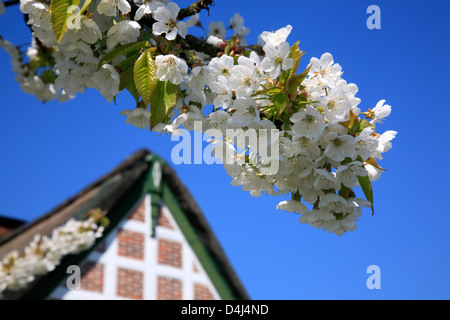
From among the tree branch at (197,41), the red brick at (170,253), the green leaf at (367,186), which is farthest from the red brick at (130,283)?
the green leaf at (367,186)

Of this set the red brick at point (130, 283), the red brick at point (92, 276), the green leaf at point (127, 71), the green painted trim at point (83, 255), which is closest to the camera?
the green leaf at point (127, 71)

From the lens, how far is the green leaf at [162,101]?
4.95 feet

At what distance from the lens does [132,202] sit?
7.01 m

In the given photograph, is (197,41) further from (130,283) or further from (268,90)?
(130,283)

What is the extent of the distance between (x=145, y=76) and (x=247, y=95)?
0.31m

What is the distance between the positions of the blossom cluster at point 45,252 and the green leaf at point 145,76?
182 inches

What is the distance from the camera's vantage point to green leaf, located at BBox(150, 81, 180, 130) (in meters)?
1.51

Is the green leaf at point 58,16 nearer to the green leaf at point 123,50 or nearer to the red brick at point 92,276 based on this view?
the green leaf at point 123,50

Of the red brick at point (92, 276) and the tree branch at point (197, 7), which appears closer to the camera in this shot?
the tree branch at point (197, 7)

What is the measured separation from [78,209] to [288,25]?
5.45 m

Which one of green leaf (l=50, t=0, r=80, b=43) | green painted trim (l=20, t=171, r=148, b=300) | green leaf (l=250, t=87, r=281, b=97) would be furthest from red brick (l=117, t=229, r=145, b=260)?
green leaf (l=250, t=87, r=281, b=97)

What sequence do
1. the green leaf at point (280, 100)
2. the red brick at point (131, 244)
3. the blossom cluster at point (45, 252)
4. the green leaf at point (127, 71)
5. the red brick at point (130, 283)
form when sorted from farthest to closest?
the red brick at point (131, 244) → the red brick at point (130, 283) → the blossom cluster at point (45, 252) → the green leaf at point (127, 71) → the green leaf at point (280, 100)
